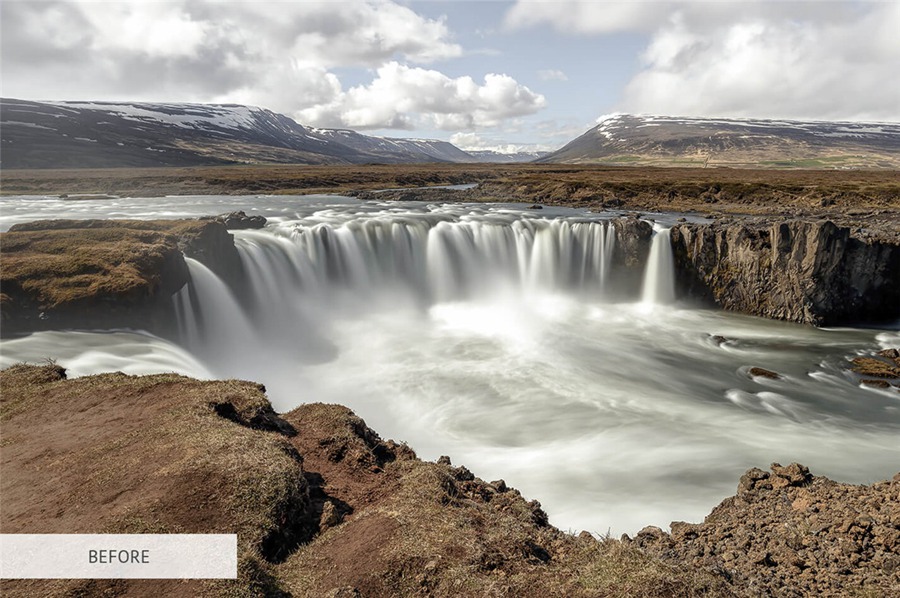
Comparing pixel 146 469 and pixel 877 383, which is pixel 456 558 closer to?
pixel 146 469

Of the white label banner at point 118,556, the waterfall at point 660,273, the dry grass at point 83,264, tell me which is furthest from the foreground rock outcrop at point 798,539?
the waterfall at point 660,273

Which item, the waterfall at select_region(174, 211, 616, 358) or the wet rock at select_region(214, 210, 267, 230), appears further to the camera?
the wet rock at select_region(214, 210, 267, 230)

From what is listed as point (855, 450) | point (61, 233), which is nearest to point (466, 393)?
point (855, 450)

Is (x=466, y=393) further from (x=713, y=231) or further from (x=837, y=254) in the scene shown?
(x=837, y=254)

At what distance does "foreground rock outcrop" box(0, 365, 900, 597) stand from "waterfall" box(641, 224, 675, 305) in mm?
27670

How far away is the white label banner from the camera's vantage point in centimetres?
712

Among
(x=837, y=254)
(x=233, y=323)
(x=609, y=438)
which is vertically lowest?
(x=609, y=438)

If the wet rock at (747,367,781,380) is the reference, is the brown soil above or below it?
above

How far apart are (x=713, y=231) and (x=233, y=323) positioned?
118ft

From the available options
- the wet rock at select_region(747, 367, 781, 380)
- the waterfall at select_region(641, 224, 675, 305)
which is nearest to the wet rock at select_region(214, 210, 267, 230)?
the waterfall at select_region(641, 224, 675, 305)

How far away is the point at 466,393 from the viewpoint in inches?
951

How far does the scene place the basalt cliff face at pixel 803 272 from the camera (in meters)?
33.6

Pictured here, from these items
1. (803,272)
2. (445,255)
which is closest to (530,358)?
(445,255)

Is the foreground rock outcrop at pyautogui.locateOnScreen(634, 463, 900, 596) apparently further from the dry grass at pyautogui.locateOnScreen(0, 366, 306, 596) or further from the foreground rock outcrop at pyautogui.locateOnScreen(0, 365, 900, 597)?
the dry grass at pyautogui.locateOnScreen(0, 366, 306, 596)
